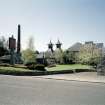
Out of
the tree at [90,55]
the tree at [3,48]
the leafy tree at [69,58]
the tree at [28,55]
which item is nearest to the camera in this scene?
the tree at [90,55]

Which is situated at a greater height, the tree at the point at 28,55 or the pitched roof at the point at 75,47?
the pitched roof at the point at 75,47

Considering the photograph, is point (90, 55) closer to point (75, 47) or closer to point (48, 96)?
point (75, 47)

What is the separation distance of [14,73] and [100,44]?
63303mm

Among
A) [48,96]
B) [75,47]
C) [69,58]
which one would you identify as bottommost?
[48,96]

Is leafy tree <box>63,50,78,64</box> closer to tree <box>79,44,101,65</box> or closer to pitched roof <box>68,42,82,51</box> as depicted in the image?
tree <box>79,44,101,65</box>

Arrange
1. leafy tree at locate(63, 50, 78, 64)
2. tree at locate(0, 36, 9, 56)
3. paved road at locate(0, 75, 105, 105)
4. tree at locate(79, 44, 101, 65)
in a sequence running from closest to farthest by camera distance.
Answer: paved road at locate(0, 75, 105, 105), tree at locate(79, 44, 101, 65), leafy tree at locate(63, 50, 78, 64), tree at locate(0, 36, 9, 56)

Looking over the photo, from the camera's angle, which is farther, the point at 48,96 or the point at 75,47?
the point at 75,47

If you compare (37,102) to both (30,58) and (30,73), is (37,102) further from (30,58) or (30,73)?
(30,58)

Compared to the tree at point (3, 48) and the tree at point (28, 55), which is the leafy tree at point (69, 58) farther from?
the tree at point (3, 48)

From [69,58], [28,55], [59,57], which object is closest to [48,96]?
[28,55]

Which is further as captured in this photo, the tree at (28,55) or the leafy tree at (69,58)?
the leafy tree at (69,58)

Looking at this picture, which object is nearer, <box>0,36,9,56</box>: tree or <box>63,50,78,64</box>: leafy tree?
<box>63,50,78,64</box>: leafy tree

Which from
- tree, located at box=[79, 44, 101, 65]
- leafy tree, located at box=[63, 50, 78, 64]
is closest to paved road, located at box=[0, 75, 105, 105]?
tree, located at box=[79, 44, 101, 65]

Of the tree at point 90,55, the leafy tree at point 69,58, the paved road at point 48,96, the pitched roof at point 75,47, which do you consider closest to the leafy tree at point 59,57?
the leafy tree at point 69,58
